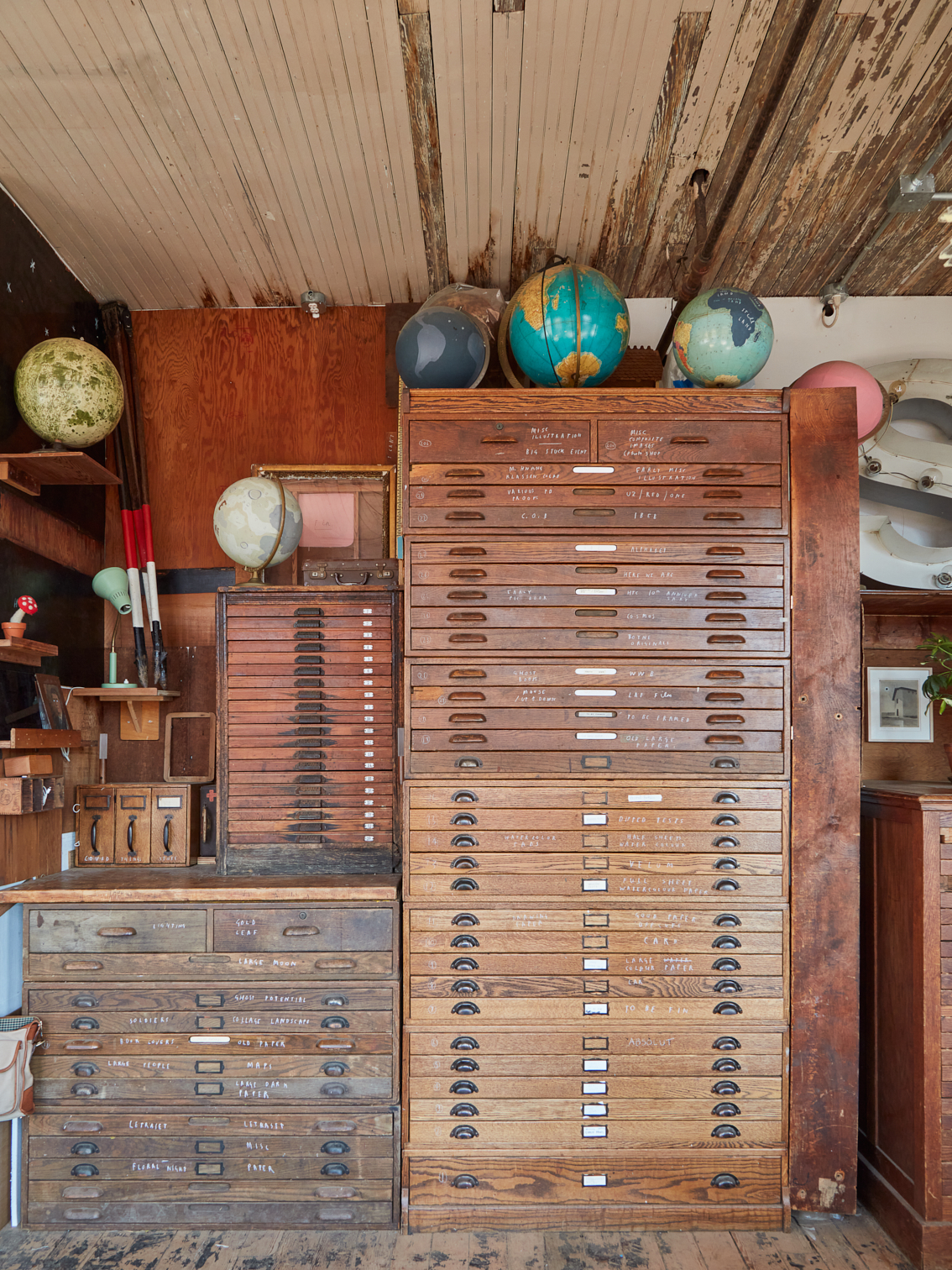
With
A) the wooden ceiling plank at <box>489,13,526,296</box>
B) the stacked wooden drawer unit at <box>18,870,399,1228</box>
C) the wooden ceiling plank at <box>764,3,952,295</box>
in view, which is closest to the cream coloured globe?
the stacked wooden drawer unit at <box>18,870,399,1228</box>

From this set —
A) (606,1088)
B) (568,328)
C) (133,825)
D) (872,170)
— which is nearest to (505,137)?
(568,328)

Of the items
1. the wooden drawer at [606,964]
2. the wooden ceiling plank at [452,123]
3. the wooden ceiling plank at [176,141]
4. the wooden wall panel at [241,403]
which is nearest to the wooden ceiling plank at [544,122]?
the wooden ceiling plank at [452,123]

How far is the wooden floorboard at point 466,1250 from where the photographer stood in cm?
242

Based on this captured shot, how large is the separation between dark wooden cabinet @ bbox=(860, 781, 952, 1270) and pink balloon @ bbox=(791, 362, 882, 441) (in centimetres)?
A: 129

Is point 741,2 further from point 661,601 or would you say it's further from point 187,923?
point 187,923

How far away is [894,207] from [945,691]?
1.77 metres

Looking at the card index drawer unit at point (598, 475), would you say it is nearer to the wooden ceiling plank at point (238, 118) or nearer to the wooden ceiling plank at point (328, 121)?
the wooden ceiling plank at point (328, 121)

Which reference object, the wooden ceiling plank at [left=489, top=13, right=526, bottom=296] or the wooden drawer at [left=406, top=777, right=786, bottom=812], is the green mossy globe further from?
the wooden drawer at [left=406, top=777, right=786, bottom=812]

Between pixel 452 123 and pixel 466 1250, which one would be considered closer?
pixel 466 1250

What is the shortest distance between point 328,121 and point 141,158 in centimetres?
65

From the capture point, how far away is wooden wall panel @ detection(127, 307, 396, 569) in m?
3.60

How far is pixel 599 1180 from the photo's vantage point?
8.53 ft

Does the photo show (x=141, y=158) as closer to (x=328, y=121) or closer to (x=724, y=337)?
(x=328, y=121)

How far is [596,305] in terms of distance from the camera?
2695mm
